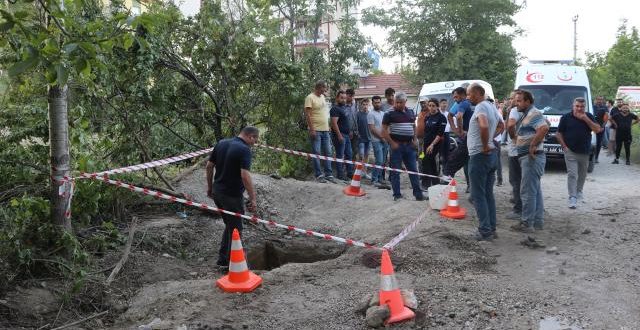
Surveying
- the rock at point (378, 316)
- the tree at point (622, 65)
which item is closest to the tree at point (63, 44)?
the rock at point (378, 316)

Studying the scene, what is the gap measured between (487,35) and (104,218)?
2743 centimetres

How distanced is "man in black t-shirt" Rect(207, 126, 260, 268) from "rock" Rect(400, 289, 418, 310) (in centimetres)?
213

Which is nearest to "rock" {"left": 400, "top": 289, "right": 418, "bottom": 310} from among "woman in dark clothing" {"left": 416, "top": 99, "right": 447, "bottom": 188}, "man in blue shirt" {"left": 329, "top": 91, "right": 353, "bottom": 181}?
"woman in dark clothing" {"left": 416, "top": 99, "right": 447, "bottom": 188}

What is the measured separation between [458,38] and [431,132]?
2304cm

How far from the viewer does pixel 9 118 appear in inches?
243

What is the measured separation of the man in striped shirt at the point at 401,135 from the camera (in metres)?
8.41

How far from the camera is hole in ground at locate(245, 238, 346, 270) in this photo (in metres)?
7.32

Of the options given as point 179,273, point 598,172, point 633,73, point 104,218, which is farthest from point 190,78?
point 633,73

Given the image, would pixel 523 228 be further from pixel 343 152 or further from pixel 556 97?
pixel 556 97

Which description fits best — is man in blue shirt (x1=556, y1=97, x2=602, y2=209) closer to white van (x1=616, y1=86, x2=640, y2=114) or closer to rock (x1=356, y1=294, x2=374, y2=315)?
rock (x1=356, y1=294, x2=374, y2=315)

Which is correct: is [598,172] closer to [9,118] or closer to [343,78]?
[343,78]

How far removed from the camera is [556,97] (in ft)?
45.2

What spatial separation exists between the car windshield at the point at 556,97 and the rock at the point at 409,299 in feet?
33.5

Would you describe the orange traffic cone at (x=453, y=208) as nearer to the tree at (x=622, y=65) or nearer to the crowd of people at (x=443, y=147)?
the crowd of people at (x=443, y=147)
